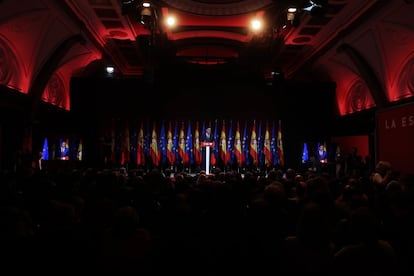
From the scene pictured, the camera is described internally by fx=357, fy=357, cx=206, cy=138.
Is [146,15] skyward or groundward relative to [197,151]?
skyward

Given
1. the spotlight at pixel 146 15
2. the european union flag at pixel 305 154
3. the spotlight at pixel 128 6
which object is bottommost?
the european union flag at pixel 305 154

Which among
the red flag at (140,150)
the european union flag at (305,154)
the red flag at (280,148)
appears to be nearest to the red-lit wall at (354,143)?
the european union flag at (305,154)

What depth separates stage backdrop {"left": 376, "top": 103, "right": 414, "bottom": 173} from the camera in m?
9.89

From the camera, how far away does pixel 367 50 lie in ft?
36.4

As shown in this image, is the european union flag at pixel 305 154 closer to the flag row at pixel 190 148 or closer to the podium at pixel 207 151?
the flag row at pixel 190 148

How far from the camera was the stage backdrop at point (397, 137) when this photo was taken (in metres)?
9.89

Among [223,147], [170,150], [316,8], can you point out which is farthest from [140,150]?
[316,8]

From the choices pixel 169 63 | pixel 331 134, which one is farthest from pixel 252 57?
pixel 331 134

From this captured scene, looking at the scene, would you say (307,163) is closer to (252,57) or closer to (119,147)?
(252,57)

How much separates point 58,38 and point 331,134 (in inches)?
451

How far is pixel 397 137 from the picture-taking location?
10492mm

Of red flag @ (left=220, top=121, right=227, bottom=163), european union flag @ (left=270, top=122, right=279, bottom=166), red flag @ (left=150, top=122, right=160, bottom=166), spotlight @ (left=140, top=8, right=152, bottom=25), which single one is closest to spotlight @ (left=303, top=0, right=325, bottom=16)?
spotlight @ (left=140, top=8, right=152, bottom=25)

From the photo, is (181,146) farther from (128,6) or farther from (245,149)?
(128,6)

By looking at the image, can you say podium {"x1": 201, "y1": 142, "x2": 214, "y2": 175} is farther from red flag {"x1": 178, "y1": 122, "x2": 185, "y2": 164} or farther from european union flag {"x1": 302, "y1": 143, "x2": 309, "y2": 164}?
european union flag {"x1": 302, "y1": 143, "x2": 309, "y2": 164}
